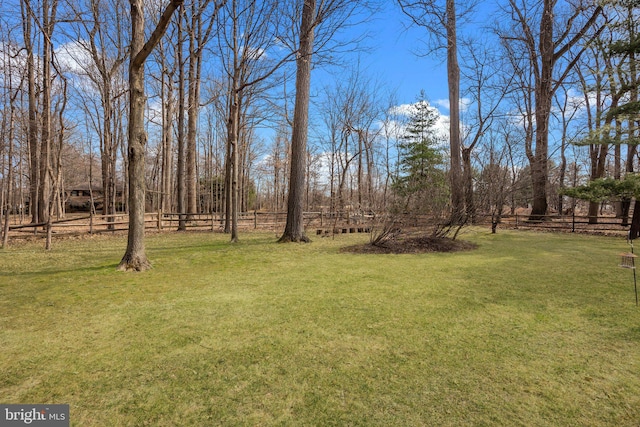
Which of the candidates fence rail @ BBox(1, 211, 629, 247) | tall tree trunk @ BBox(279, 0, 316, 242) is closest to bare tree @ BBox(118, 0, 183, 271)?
tall tree trunk @ BBox(279, 0, 316, 242)

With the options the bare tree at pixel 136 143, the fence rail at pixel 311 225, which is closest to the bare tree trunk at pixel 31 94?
the fence rail at pixel 311 225

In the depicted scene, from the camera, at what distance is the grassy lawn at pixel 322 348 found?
1.86 meters

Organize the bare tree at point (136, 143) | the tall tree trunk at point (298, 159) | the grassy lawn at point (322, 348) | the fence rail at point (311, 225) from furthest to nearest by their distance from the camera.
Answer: the fence rail at point (311, 225), the tall tree trunk at point (298, 159), the bare tree at point (136, 143), the grassy lawn at point (322, 348)

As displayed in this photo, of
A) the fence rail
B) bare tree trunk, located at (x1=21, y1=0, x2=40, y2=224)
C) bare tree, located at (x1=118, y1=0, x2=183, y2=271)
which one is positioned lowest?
the fence rail

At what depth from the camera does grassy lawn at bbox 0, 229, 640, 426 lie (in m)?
1.86

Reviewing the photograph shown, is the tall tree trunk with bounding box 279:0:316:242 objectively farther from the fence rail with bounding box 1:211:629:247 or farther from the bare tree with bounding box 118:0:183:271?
the bare tree with bounding box 118:0:183:271

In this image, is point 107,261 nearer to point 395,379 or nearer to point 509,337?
point 395,379

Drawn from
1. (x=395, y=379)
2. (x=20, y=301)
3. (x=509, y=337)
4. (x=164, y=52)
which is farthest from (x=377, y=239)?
(x=164, y=52)

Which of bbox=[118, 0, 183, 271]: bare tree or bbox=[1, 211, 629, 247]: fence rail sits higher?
bbox=[118, 0, 183, 271]: bare tree

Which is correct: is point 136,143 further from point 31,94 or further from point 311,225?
point 31,94

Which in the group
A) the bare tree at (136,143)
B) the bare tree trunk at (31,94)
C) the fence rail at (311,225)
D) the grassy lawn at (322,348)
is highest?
the bare tree trunk at (31,94)

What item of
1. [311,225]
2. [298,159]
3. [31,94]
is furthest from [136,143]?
[31,94]

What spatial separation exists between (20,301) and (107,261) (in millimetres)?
2604

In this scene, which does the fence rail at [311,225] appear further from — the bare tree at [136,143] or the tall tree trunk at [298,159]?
the bare tree at [136,143]
